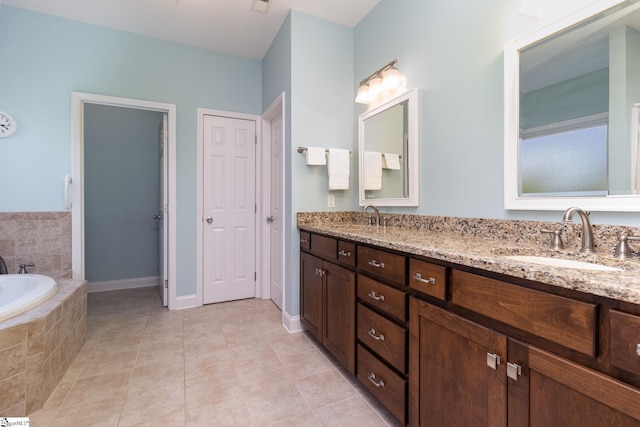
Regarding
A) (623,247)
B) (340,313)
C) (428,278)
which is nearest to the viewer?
(623,247)

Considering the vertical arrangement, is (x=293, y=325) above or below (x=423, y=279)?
below

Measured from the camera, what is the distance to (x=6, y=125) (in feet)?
7.73

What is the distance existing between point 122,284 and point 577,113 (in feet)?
14.9

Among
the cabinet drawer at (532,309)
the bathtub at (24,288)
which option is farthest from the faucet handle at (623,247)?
the bathtub at (24,288)

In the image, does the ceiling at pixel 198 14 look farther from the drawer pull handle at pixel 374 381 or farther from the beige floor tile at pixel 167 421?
the beige floor tile at pixel 167 421

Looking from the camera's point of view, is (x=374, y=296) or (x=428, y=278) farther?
(x=374, y=296)

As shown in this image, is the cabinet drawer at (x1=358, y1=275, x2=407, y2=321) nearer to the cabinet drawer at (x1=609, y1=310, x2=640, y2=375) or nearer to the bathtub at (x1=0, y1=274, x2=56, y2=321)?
the cabinet drawer at (x1=609, y1=310, x2=640, y2=375)

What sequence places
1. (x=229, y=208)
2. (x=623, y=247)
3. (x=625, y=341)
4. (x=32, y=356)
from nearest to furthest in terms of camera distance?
(x=625, y=341), (x=623, y=247), (x=32, y=356), (x=229, y=208)

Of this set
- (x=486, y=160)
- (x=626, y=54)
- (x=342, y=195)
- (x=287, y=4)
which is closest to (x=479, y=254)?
(x=486, y=160)

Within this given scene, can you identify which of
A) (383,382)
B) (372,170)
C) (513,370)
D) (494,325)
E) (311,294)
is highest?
(372,170)

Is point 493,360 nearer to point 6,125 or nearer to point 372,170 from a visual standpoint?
point 372,170

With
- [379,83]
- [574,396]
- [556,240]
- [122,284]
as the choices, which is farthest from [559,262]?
[122,284]

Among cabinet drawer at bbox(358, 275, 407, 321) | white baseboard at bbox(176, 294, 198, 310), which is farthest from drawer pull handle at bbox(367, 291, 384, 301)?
white baseboard at bbox(176, 294, 198, 310)

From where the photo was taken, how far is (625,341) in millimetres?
628
